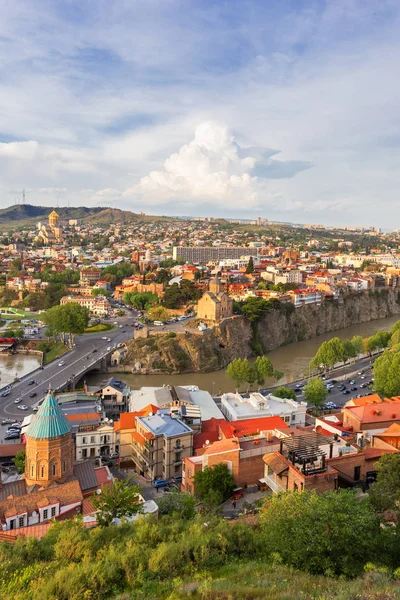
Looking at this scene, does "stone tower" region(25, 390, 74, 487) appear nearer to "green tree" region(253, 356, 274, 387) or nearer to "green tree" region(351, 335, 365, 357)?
"green tree" region(253, 356, 274, 387)

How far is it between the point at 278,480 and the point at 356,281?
49.0 m

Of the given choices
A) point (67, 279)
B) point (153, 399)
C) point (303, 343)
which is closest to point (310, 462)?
point (153, 399)

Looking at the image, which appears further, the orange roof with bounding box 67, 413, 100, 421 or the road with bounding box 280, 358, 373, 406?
the road with bounding box 280, 358, 373, 406

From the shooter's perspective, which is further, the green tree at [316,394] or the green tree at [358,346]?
the green tree at [358,346]

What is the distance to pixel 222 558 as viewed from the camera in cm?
763

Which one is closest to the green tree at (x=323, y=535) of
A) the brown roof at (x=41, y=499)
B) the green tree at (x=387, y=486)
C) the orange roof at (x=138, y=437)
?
the green tree at (x=387, y=486)

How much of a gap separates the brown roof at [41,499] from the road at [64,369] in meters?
10.9

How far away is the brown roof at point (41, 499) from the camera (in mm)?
11422

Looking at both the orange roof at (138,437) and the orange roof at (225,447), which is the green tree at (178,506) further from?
the orange roof at (138,437)

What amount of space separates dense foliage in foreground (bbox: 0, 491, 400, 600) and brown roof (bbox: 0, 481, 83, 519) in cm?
280

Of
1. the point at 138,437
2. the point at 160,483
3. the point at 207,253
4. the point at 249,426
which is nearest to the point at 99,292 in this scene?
the point at 207,253

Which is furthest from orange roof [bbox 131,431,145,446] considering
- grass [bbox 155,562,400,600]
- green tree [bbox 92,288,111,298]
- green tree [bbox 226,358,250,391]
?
green tree [bbox 92,288,111,298]

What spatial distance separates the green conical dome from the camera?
1323cm

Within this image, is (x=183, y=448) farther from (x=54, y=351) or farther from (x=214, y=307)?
(x=54, y=351)
